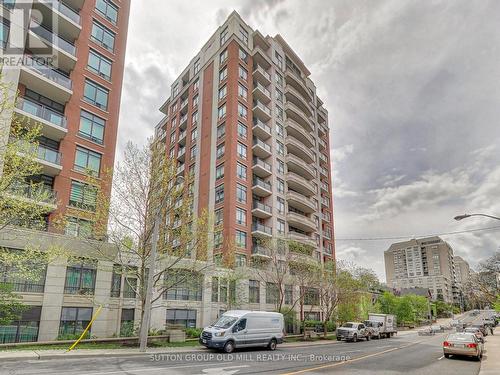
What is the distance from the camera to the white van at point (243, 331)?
19.8 metres

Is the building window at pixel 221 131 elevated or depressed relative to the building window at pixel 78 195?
elevated

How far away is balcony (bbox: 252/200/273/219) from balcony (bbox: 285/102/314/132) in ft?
63.1

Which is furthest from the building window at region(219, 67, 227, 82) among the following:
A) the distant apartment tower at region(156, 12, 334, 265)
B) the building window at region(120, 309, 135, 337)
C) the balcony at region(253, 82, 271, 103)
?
the building window at region(120, 309, 135, 337)

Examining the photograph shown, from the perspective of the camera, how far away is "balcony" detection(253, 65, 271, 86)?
54.0m

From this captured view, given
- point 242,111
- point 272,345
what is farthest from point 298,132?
point 272,345

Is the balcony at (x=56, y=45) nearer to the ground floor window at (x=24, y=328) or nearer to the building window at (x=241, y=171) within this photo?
the ground floor window at (x=24, y=328)

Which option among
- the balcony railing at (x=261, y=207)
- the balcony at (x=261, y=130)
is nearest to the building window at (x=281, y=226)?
the balcony railing at (x=261, y=207)

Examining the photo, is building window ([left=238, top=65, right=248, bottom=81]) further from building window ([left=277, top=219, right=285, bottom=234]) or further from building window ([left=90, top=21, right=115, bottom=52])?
building window ([left=277, top=219, right=285, bottom=234])

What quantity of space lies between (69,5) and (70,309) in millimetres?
27803

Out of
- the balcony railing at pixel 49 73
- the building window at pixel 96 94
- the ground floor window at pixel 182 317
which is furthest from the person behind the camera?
the ground floor window at pixel 182 317

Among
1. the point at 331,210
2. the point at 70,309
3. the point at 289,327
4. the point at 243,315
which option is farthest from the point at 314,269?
the point at 331,210

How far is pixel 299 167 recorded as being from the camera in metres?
56.1

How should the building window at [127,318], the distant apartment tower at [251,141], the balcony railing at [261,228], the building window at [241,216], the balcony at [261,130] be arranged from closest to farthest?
the building window at [127,318] → the building window at [241,216] → the balcony railing at [261,228] → the distant apartment tower at [251,141] → the balcony at [261,130]

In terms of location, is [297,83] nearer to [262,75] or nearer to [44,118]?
[262,75]
